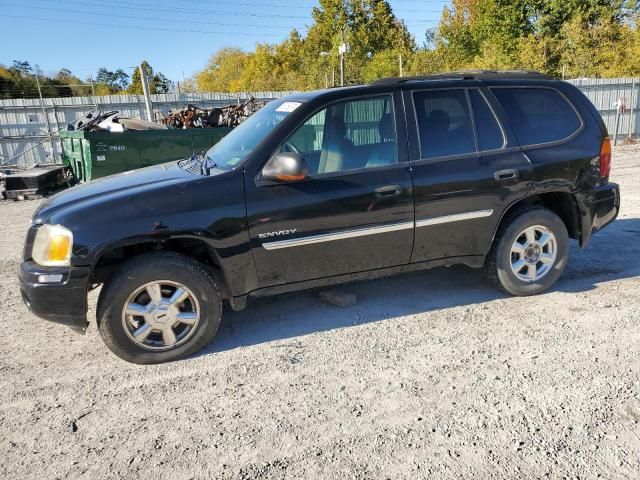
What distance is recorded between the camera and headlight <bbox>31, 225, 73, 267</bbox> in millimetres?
3229

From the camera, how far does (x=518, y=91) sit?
14.1 feet

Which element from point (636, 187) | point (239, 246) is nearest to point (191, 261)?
point (239, 246)

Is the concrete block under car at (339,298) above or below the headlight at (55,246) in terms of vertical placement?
below

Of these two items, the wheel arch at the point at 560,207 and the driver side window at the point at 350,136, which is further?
the wheel arch at the point at 560,207

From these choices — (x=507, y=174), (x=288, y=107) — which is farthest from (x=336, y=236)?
(x=507, y=174)

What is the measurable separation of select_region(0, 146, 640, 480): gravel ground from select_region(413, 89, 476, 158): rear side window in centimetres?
131

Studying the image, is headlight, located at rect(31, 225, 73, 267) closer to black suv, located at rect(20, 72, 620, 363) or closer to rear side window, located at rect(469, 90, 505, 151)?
black suv, located at rect(20, 72, 620, 363)

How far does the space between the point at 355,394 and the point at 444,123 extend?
2.26m

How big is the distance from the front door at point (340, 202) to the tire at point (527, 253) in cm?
88

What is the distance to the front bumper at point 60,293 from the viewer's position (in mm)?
3252

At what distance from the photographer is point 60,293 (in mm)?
3268

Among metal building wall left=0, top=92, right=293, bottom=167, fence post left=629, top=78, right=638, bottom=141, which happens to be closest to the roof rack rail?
metal building wall left=0, top=92, right=293, bottom=167

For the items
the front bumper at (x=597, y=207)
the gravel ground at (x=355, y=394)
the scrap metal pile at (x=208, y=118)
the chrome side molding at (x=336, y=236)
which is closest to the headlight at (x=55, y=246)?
the gravel ground at (x=355, y=394)

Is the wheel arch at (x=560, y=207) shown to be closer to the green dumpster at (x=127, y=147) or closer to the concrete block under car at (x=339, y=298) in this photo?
the concrete block under car at (x=339, y=298)
